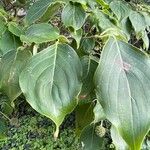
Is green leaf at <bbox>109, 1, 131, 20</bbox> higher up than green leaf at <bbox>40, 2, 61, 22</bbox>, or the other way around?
green leaf at <bbox>40, 2, 61, 22</bbox>

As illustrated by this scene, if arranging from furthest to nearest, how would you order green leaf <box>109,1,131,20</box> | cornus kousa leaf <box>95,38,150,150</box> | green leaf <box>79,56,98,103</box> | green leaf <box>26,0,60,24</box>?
green leaf <box>109,1,131,20</box>, green leaf <box>26,0,60,24</box>, green leaf <box>79,56,98,103</box>, cornus kousa leaf <box>95,38,150,150</box>

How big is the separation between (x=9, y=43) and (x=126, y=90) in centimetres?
32

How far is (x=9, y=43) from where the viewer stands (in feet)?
2.55

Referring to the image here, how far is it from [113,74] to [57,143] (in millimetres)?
2335

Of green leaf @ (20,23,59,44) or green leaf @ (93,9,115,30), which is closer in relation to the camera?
green leaf @ (20,23,59,44)

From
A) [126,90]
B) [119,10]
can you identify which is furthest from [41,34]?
[119,10]

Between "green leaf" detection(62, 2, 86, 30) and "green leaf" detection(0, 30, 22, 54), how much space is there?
0.12 meters

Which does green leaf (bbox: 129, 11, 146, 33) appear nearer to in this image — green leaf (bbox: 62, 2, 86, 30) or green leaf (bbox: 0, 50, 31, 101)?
green leaf (bbox: 62, 2, 86, 30)

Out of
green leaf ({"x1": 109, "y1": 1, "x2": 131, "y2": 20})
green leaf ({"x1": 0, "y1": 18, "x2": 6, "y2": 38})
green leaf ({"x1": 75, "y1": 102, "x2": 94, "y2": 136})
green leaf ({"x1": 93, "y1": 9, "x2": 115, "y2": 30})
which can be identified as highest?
green leaf ({"x1": 93, "y1": 9, "x2": 115, "y2": 30})

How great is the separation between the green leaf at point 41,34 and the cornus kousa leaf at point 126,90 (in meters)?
0.10

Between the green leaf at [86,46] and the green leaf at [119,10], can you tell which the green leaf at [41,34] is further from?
the green leaf at [119,10]

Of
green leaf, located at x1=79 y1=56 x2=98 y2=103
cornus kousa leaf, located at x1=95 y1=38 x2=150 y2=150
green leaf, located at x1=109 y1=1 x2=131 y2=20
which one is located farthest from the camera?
green leaf, located at x1=109 y1=1 x2=131 y2=20

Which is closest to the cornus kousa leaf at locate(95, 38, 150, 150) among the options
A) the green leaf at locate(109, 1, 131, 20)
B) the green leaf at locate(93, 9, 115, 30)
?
the green leaf at locate(93, 9, 115, 30)

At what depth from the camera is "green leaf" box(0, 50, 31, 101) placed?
684mm
